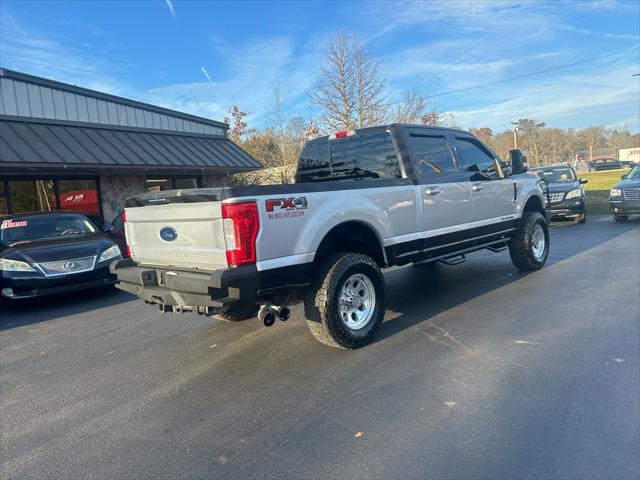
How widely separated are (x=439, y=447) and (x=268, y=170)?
2430cm

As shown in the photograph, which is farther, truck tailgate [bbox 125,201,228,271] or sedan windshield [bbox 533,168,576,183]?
sedan windshield [bbox 533,168,576,183]

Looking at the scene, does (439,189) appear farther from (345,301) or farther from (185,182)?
(185,182)

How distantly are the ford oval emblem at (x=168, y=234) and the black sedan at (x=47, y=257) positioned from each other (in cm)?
357

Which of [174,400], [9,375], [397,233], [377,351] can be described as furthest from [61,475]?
[397,233]

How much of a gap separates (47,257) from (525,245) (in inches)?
288

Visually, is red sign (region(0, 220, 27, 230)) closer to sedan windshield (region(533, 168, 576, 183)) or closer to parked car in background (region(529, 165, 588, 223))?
parked car in background (region(529, 165, 588, 223))

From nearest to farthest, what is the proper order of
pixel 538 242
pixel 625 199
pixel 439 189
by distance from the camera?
pixel 439 189 < pixel 538 242 < pixel 625 199

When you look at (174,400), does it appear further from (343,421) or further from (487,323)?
(487,323)

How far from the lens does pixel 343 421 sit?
10.2 ft

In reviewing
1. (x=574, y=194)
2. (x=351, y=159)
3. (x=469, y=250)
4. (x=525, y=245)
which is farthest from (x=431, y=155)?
(x=574, y=194)

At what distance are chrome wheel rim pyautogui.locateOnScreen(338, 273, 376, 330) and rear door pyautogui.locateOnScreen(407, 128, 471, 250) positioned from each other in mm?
1214

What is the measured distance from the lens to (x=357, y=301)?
4.52 metres

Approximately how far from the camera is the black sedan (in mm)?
6730

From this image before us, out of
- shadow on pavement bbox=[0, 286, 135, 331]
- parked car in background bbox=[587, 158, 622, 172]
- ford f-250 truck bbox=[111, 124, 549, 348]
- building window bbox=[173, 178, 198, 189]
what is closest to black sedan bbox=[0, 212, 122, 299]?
shadow on pavement bbox=[0, 286, 135, 331]
